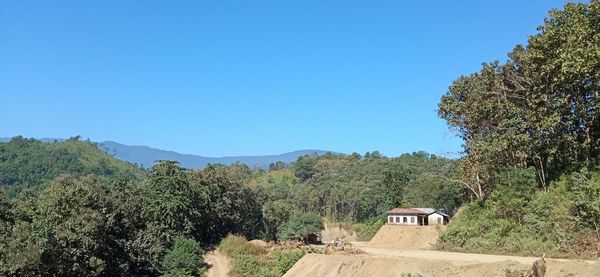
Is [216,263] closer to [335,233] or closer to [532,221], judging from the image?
[532,221]

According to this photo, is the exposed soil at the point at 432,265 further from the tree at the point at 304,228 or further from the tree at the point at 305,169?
the tree at the point at 305,169

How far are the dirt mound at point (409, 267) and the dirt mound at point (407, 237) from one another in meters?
11.8

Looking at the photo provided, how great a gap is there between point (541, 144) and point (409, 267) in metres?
13.6

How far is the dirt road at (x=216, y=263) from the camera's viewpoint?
135 feet

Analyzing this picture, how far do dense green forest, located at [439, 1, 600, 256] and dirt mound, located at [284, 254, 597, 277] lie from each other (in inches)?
268

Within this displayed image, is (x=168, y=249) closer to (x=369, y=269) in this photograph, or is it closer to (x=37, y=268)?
(x=37, y=268)

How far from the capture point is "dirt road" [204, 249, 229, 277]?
135 feet

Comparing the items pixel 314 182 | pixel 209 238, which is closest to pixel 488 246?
pixel 209 238

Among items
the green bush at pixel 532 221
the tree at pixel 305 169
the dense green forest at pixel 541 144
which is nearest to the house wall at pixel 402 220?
the dense green forest at pixel 541 144

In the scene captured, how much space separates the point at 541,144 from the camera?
100 ft

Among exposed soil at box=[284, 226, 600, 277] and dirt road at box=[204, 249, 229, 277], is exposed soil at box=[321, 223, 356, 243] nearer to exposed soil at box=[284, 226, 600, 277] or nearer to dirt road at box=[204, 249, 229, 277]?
dirt road at box=[204, 249, 229, 277]

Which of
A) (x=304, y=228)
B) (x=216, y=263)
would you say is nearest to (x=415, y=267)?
(x=216, y=263)

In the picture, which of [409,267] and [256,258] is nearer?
[409,267]

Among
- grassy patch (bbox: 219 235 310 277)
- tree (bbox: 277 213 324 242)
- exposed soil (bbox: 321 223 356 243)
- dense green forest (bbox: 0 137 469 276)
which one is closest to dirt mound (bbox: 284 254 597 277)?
grassy patch (bbox: 219 235 310 277)
